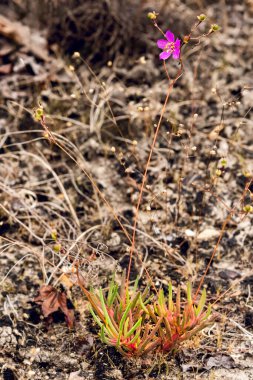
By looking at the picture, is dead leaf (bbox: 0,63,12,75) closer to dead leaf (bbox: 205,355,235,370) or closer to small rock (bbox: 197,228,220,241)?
small rock (bbox: 197,228,220,241)

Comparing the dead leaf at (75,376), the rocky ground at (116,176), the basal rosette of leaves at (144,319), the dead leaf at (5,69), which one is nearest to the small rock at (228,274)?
the rocky ground at (116,176)

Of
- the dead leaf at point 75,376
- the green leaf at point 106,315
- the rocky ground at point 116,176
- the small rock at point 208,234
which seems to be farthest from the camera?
the small rock at point 208,234

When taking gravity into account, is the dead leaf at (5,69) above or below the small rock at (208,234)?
above

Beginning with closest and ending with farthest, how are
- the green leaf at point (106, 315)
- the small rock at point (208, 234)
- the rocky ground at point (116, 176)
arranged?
the green leaf at point (106, 315), the rocky ground at point (116, 176), the small rock at point (208, 234)

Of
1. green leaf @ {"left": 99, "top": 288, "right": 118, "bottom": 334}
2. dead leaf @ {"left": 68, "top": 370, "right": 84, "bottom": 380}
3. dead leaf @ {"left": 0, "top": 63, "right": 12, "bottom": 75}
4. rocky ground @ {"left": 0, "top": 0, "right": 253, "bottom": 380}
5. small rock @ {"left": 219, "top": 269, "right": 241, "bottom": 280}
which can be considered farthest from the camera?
dead leaf @ {"left": 0, "top": 63, "right": 12, "bottom": 75}

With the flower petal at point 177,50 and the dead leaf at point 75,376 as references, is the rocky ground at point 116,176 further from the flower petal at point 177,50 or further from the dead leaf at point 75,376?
the flower petal at point 177,50

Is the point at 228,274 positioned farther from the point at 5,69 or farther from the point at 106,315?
the point at 5,69

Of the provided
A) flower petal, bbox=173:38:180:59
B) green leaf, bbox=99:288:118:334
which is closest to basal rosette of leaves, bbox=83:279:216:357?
green leaf, bbox=99:288:118:334

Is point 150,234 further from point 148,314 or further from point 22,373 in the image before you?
point 22,373
